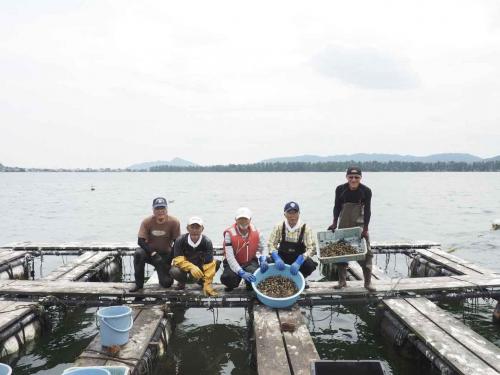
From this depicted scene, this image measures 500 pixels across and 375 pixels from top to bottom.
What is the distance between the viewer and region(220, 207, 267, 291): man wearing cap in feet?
22.0

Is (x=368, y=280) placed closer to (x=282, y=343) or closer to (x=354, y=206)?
(x=354, y=206)

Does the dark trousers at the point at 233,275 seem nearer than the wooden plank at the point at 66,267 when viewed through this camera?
Yes

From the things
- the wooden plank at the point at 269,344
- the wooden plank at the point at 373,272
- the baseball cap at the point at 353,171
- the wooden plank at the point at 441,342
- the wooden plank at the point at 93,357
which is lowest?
the wooden plank at the point at 373,272

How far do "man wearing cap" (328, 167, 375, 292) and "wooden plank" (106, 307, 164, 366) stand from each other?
324 centimetres

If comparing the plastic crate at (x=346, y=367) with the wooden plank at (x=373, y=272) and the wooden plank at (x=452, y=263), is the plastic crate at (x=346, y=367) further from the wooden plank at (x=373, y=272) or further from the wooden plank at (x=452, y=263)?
the wooden plank at (x=452, y=263)

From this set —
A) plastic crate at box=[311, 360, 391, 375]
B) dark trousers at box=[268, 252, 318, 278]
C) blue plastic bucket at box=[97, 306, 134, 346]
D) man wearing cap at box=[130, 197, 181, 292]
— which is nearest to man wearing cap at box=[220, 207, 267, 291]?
dark trousers at box=[268, 252, 318, 278]

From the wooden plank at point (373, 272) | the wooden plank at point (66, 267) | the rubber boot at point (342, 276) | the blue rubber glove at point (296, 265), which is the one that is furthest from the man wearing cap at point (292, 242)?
the wooden plank at point (66, 267)

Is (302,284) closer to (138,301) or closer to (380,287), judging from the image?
(380,287)

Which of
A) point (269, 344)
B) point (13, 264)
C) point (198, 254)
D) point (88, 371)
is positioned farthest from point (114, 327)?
point (13, 264)

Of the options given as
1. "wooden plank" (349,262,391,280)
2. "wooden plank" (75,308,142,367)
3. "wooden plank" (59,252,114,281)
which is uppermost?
"wooden plank" (75,308,142,367)

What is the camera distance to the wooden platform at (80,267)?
29.4 feet

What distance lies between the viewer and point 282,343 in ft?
17.4

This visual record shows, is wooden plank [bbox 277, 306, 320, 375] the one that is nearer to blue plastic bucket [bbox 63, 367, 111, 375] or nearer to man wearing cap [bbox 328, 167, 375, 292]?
man wearing cap [bbox 328, 167, 375, 292]

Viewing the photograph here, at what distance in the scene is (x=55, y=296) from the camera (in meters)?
7.25
